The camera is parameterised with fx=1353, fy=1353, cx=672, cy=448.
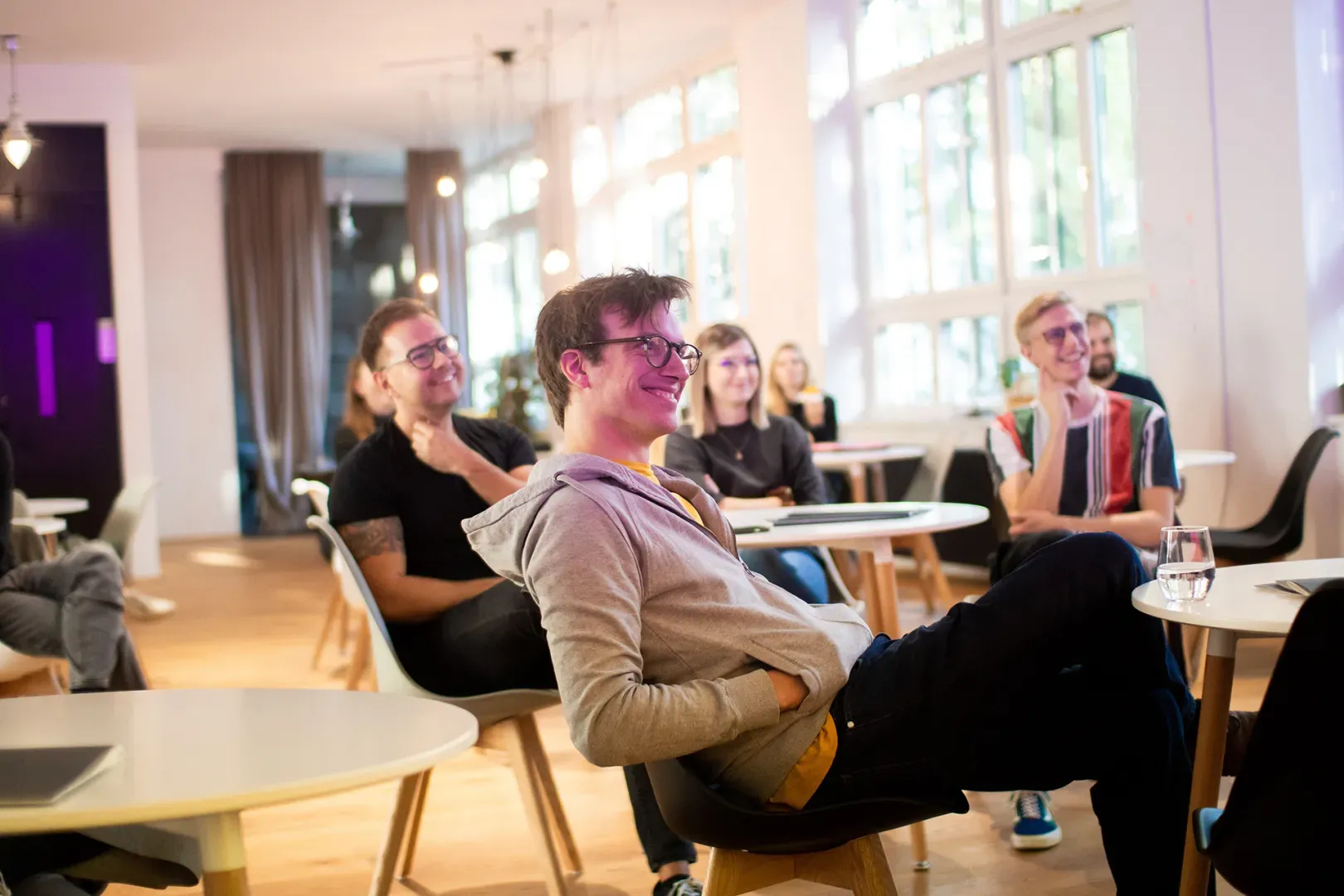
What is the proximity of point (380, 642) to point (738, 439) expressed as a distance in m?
1.89

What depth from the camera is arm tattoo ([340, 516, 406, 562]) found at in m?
2.73

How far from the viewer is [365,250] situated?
13867 millimetres

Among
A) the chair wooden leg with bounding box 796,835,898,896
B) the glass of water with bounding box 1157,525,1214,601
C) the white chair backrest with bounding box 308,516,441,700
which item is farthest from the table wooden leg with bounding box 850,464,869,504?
the chair wooden leg with bounding box 796,835,898,896

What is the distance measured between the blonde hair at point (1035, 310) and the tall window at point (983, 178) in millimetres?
3188

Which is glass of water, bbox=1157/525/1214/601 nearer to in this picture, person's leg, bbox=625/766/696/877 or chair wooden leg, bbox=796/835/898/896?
chair wooden leg, bbox=796/835/898/896

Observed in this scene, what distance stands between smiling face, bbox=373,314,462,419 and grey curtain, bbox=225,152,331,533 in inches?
388

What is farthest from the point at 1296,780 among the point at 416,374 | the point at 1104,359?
the point at 1104,359

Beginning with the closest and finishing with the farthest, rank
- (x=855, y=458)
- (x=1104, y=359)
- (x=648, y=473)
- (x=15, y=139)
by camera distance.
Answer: (x=648, y=473)
(x=1104, y=359)
(x=855, y=458)
(x=15, y=139)

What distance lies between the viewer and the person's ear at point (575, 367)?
6.27ft

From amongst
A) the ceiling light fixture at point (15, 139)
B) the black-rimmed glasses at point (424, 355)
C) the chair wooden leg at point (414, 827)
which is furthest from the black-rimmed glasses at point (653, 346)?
the ceiling light fixture at point (15, 139)

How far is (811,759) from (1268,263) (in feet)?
14.6

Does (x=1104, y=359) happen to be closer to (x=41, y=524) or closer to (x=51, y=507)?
(x=41, y=524)

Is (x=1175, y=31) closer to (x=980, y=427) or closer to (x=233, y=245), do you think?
(x=980, y=427)

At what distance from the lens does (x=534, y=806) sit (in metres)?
2.56
